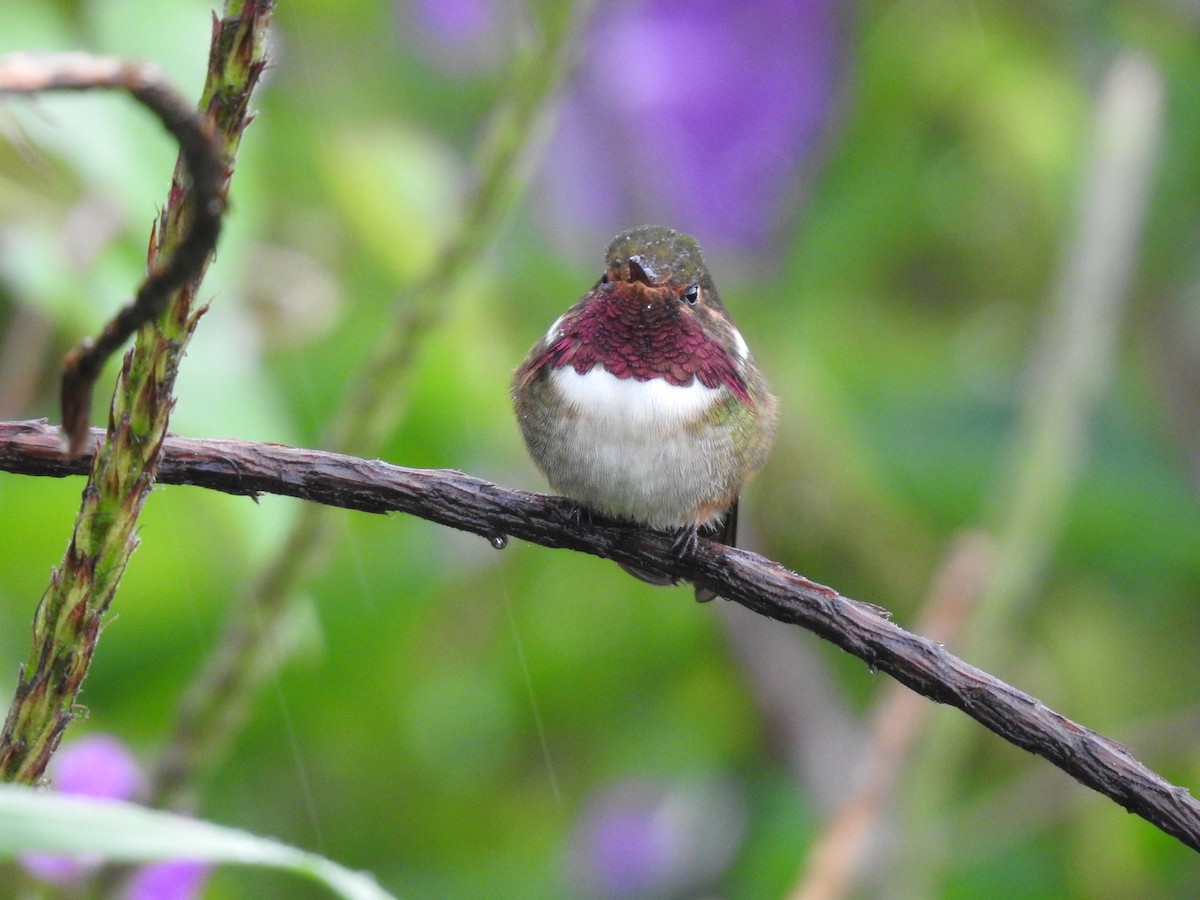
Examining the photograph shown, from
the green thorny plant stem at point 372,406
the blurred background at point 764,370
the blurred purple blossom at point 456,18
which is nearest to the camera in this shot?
the green thorny plant stem at point 372,406

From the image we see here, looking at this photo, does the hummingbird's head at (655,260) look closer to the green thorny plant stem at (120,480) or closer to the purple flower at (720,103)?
the green thorny plant stem at (120,480)

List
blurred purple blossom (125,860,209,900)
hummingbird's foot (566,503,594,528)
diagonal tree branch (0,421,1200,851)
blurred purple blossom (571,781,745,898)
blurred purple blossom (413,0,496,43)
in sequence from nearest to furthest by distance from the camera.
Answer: diagonal tree branch (0,421,1200,851)
hummingbird's foot (566,503,594,528)
blurred purple blossom (125,860,209,900)
blurred purple blossom (571,781,745,898)
blurred purple blossom (413,0,496,43)

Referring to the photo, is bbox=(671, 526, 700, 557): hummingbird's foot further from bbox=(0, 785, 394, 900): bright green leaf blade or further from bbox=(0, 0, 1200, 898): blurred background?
bbox=(0, 785, 394, 900): bright green leaf blade

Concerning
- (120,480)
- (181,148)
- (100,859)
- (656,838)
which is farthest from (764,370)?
(181,148)

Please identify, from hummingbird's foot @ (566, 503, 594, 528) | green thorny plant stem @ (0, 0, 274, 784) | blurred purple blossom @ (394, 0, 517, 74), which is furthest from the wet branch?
blurred purple blossom @ (394, 0, 517, 74)

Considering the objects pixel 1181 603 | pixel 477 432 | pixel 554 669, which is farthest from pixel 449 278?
pixel 1181 603

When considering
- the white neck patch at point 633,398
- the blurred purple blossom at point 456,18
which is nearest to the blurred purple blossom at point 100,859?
the white neck patch at point 633,398

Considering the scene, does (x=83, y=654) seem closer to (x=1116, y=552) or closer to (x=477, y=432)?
(x=477, y=432)

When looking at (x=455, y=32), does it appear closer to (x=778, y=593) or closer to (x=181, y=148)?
(x=778, y=593)
